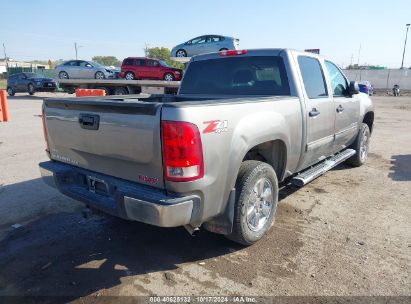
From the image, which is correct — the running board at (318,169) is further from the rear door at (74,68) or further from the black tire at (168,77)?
the rear door at (74,68)

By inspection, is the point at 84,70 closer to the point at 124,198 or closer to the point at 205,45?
the point at 205,45

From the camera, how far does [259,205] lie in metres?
3.52

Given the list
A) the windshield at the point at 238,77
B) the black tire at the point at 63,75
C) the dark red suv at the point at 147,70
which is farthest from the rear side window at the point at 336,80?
the black tire at the point at 63,75

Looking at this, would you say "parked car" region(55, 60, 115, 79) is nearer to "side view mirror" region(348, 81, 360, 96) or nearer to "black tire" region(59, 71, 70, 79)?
"black tire" region(59, 71, 70, 79)

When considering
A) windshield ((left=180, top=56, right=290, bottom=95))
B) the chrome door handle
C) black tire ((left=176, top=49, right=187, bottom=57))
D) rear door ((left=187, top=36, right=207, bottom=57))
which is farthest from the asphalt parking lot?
black tire ((left=176, top=49, right=187, bottom=57))

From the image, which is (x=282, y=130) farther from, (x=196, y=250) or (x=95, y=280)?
(x=95, y=280)

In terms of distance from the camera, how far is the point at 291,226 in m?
3.96

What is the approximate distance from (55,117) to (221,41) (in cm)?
1553

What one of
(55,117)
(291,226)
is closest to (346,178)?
(291,226)

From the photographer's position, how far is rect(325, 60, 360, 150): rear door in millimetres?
4966

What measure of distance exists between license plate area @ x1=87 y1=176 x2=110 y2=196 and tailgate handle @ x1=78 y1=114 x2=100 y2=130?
1.58 ft

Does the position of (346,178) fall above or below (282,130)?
below

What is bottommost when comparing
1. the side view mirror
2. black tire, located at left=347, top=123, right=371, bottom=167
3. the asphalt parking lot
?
the asphalt parking lot

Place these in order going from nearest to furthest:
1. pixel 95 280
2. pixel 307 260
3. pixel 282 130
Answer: pixel 95 280
pixel 307 260
pixel 282 130
